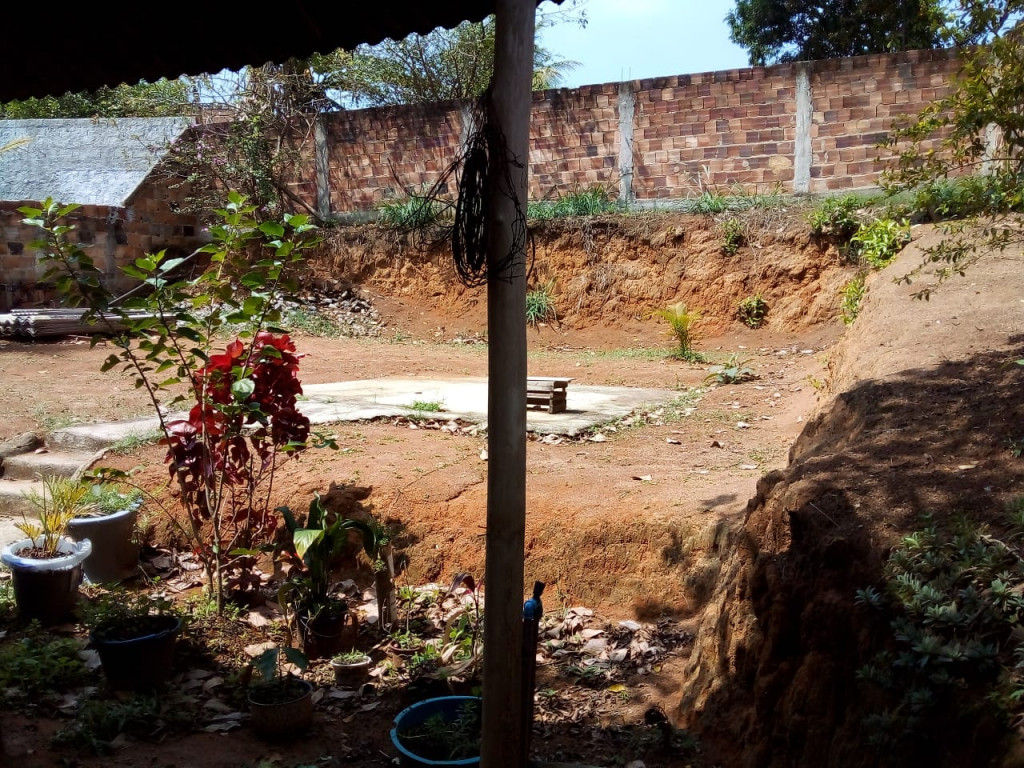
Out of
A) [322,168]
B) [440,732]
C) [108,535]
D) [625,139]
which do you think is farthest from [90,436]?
[322,168]

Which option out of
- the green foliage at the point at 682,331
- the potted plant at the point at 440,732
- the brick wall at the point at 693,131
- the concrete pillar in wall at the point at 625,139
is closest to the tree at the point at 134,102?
the brick wall at the point at 693,131

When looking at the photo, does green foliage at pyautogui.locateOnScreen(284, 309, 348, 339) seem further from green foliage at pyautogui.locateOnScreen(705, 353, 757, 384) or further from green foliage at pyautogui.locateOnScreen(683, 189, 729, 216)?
green foliage at pyautogui.locateOnScreen(705, 353, 757, 384)

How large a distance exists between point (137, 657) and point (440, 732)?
1.61 metres

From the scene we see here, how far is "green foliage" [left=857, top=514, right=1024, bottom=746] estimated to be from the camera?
2.50 metres

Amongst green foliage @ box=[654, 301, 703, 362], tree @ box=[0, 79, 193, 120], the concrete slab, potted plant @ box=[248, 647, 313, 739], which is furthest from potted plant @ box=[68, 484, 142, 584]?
tree @ box=[0, 79, 193, 120]

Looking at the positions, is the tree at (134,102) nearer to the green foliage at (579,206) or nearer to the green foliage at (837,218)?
the green foliage at (579,206)

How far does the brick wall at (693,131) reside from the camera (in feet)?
40.6

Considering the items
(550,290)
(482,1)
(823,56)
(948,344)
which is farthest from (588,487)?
(823,56)

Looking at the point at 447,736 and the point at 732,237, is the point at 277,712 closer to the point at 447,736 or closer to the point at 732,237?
the point at 447,736

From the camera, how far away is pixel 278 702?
12.7 feet

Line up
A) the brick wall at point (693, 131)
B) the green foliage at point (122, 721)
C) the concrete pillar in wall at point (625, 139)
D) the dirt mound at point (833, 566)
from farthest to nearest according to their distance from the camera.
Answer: the concrete pillar in wall at point (625, 139)
the brick wall at point (693, 131)
the green foliage at point (122, 721)
the dirt mound at point (833, 566)

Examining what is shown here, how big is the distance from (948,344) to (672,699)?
3260mm

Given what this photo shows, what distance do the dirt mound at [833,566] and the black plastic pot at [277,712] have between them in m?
1.65

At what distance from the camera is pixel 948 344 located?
5773 mm
